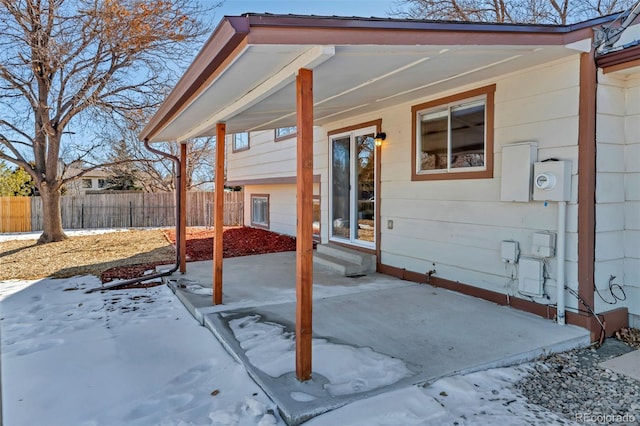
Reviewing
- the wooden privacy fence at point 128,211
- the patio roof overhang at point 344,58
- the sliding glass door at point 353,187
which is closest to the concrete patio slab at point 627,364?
the patio roof overhang at point 344,58

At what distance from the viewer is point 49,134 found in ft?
38.6

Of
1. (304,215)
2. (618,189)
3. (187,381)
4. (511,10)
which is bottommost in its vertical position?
(187,381)

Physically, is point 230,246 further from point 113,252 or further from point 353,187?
point 353,187

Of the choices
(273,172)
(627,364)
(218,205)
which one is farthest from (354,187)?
(273,172)

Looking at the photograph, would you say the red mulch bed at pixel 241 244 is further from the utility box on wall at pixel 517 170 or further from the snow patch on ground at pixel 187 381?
the utility box on wall at pixel 517 170

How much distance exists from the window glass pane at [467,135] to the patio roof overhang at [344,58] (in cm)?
39

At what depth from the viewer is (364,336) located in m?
3.58

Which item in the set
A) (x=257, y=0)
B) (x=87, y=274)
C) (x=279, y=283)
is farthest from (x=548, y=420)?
(x=257, y=0)

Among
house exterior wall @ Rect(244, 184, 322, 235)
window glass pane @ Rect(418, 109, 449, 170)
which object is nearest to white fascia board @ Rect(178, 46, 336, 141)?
window glass pane @ Rect(418, 109, 449, 170)

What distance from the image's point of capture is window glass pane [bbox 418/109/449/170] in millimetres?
5117

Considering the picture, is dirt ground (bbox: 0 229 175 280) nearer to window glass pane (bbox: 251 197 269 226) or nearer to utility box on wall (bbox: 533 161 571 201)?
window glass pane (bbox: 251 197 269 226)

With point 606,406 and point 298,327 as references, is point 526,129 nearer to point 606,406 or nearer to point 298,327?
point 606,406

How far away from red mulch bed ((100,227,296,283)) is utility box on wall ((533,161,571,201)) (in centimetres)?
581

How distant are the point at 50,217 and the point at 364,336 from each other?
11867 mm
